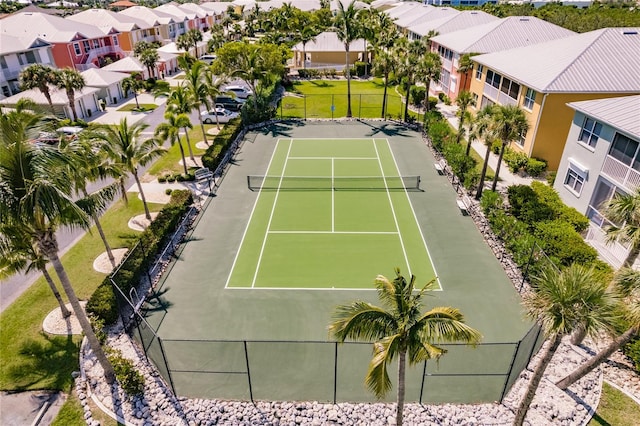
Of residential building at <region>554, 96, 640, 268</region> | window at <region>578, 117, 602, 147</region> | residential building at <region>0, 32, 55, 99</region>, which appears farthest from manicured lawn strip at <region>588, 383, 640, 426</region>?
residential building at <region>0, 32, 55, 99</region>

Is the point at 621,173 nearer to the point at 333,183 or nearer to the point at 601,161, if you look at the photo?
the point at 601,161

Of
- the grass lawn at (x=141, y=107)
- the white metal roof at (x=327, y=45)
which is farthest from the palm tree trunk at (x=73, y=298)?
the white metal roof at (x=327, y=45)

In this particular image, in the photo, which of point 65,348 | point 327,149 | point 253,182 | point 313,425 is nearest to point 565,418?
point 313,425

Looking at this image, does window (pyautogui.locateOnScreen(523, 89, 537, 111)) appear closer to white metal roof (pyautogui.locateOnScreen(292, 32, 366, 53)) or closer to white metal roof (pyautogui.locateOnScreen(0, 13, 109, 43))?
white metal roof (pyautogui.locateOnScreen(292, 32, 366, 53))

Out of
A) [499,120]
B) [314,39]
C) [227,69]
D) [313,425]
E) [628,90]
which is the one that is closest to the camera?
[313,425]

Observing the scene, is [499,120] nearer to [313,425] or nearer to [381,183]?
[381,183]

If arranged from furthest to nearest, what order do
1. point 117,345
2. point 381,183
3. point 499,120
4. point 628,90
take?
1. point 381,183
2. point 628,90
3. point 499,120
4. point 117,345

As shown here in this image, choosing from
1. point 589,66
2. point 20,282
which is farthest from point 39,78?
point 589,66
